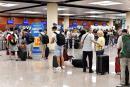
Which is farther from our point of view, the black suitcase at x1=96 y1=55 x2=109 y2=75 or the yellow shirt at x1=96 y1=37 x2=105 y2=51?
the yellow shirt at x1=96 y1=37 x2=105 y2=51

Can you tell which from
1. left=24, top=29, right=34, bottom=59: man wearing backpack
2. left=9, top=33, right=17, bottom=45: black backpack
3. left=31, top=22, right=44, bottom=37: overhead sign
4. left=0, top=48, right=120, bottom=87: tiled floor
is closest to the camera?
left=0, top=48, right=120, bottom=87: tiled floor

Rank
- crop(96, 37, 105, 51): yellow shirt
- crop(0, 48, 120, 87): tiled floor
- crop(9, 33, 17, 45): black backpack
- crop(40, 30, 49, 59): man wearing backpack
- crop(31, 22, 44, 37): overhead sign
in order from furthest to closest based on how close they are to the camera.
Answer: crop(31, 22, 44, 37): overhead sign < crop(40, 30, 49, 59): man wearing backpack < crop(9, 33, 17, 45): black backpack < crop(96, 37, 105, 51): yellow shirt < crop(0, 48, 120, 87): tiled floor

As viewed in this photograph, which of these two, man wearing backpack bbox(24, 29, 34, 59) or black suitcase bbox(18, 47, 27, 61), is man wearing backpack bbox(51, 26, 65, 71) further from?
man wearing backpack bbox(24, 29, 34, 59)

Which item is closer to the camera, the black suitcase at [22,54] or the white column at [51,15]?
the black suitcase at [22,54]

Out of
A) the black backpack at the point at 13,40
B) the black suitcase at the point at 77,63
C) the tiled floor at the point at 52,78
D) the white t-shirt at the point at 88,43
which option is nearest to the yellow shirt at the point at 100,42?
the white t-shirt at the point at 88,43

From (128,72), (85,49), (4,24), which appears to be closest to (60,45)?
(85,49)

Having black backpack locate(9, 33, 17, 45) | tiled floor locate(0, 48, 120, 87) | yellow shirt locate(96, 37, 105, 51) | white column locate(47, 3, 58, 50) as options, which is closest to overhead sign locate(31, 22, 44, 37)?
white column locate(47, 3, 58, 50)

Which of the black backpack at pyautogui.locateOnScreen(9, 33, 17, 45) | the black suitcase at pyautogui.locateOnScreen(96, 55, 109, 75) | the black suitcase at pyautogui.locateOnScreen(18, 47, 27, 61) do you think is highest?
the black backpack at pyautogui.locateOnScreen(9, 33, 17, 45)

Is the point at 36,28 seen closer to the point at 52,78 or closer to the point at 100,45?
the point at 100,45

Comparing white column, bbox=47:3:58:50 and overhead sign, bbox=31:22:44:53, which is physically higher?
white column, bbox=47:3:58:50

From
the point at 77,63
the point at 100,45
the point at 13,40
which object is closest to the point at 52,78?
the point at 100,45

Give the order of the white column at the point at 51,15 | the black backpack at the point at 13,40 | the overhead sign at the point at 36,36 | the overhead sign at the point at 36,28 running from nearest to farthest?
1. the black backpack at the point at 13,40
2. the overhead sign at the point at 36,36
3. the overhead sign at the point at 36,28
4. the white column at the point at 51,15

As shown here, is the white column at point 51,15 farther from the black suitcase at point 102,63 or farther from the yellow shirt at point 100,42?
the black suitcase at point 102,63

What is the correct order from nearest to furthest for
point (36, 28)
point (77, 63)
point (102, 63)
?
point (102, 63) < point (77, 63) < point (36, 28)
